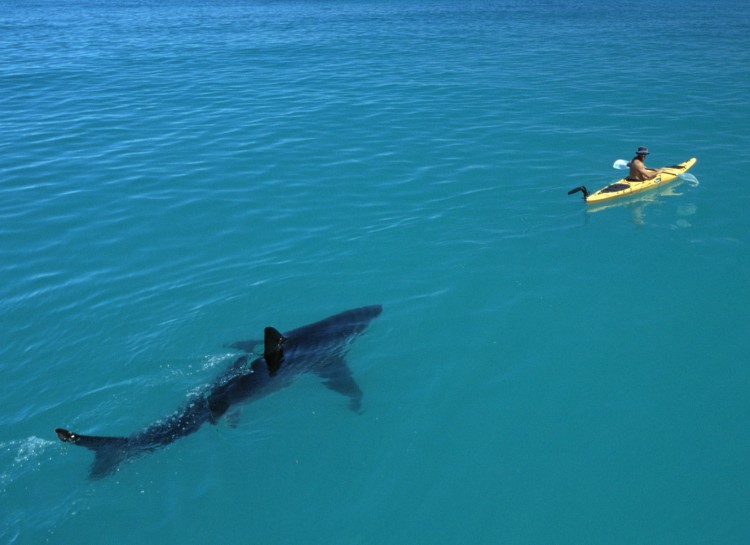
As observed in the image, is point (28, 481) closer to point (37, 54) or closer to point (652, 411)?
point (652, 411)

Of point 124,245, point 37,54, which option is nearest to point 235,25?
point 37,54

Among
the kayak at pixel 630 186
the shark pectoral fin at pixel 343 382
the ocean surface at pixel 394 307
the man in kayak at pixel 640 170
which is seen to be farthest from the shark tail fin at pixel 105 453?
the man in kayak at pixel 640 170

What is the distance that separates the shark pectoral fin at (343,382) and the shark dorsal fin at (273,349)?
92cm

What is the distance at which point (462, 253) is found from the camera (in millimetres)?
16906

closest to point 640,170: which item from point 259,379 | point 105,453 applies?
point 259,379

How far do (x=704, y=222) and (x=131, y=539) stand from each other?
664 inches

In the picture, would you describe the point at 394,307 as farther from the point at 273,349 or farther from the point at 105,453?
the point at 105,453

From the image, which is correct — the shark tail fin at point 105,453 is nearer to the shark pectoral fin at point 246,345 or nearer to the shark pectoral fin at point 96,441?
the shark pectoral fin at point 96,441

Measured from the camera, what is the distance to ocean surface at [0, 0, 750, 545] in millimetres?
10164

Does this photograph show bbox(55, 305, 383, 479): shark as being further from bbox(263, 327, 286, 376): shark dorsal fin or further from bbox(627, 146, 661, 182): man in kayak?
bbox(627, 146, 661, 182): man in kayak

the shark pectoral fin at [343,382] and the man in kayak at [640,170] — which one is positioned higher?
the man in kayak at [640,170]

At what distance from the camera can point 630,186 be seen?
19719 millimetres

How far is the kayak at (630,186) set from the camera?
1916cm

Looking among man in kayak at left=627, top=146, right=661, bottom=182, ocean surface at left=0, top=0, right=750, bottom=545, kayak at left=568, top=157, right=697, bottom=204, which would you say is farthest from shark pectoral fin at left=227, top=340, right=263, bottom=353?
man in kayak at left=627, top=146, right=661, bottom=182
